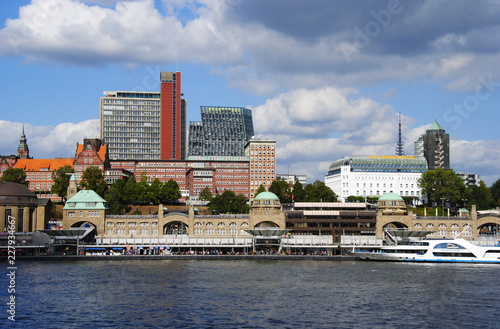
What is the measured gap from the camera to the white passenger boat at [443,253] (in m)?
119

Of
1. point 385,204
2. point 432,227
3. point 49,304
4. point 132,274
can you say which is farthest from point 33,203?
point 432,227

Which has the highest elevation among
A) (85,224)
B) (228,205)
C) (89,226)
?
(228,205)

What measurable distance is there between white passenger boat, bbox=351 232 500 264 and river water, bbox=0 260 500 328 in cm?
962

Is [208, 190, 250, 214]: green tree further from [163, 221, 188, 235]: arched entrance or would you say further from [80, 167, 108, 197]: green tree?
[80, 167, 108, 197]: green tree

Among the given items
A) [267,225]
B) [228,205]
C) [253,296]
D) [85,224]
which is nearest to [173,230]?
[267,225]

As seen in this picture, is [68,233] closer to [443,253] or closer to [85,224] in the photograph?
[85,224]

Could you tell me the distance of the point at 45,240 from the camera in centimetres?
12688

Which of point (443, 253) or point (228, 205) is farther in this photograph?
point (228, 205)

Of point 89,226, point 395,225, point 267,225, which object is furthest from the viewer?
point 395,225

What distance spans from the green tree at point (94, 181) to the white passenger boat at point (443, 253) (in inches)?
3761

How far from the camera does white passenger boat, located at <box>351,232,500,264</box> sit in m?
119

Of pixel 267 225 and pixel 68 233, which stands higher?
pixel 267 225

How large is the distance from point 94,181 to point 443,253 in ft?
363

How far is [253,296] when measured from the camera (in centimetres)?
7650
